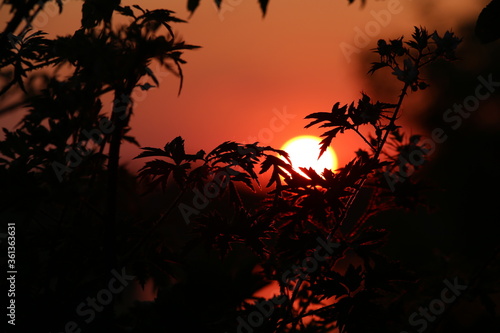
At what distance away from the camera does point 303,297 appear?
3.01 meters

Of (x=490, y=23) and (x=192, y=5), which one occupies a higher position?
(x=192, y=5)

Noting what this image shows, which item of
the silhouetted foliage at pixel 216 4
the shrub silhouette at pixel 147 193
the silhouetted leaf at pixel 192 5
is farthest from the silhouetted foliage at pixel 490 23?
the silhouetted leaf at pixel 192 5

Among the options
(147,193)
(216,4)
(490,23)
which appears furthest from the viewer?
(147,193)

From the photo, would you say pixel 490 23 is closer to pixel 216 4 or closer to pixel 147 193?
pixel 216 4

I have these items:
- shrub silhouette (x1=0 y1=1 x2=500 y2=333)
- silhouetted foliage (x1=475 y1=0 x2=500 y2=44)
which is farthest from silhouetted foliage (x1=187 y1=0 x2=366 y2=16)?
silhouetted foliage (x1=475 y1=0 x2=500 y2=44)

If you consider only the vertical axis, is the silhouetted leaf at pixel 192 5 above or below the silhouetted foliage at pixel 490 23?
above

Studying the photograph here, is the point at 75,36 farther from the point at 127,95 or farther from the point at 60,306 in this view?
the point at 60,306

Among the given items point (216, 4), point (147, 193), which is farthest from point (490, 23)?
point (147, 193)

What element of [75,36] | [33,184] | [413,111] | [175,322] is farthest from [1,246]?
[413,111]

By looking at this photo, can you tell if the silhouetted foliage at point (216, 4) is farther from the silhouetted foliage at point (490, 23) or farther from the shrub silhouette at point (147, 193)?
the silhouetted foliage at point (490, 23)

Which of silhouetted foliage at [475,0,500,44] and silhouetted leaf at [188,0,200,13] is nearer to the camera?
silhouetted leaf at [188,0,200,13]

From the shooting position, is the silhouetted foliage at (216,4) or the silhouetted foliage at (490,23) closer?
the silhouetted foliage at (216,4)

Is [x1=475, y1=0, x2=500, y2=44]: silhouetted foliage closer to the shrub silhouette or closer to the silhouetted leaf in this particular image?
the shrub silhouette

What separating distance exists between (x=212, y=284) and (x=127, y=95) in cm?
120
